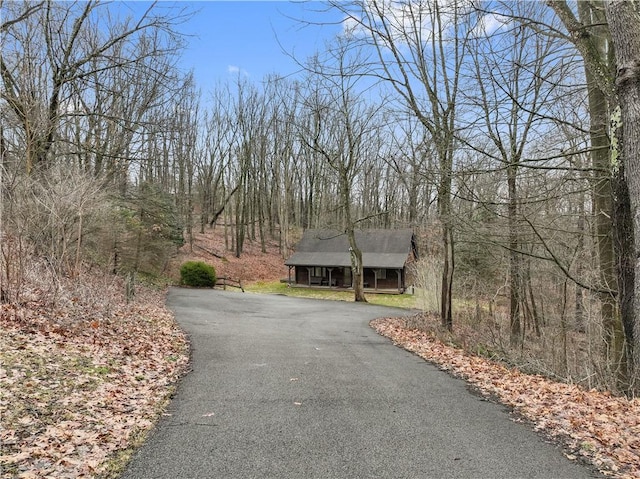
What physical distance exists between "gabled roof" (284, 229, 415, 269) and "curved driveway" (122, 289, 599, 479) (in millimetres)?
25163

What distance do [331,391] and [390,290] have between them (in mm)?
27496

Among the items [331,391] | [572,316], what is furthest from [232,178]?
[331,391]

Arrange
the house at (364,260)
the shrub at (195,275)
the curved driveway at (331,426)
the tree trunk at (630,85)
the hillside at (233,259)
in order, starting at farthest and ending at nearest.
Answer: the hillside at (233,259), the house at (364,260), the shrub at (195,275), the tree trunk at (630,85), the curved driveway at (331,426)

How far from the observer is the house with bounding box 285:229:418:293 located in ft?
111

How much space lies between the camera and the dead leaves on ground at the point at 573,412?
427 centimetres

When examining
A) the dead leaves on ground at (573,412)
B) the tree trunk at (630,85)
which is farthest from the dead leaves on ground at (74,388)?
the tree trunk at (630,85)

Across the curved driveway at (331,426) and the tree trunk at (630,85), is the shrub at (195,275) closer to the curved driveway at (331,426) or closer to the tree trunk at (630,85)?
the curved driveway at (331,426)

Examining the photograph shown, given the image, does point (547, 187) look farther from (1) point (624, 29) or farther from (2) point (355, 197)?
(2) point (355, 197)

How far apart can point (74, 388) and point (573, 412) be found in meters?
5.97

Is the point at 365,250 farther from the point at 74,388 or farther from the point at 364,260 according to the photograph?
the point at 74,388

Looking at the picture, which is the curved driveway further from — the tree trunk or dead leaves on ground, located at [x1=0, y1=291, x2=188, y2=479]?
the tree trunk

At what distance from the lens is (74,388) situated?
5.38m

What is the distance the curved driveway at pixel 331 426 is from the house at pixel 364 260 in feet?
81.8

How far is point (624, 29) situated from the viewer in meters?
5.05
